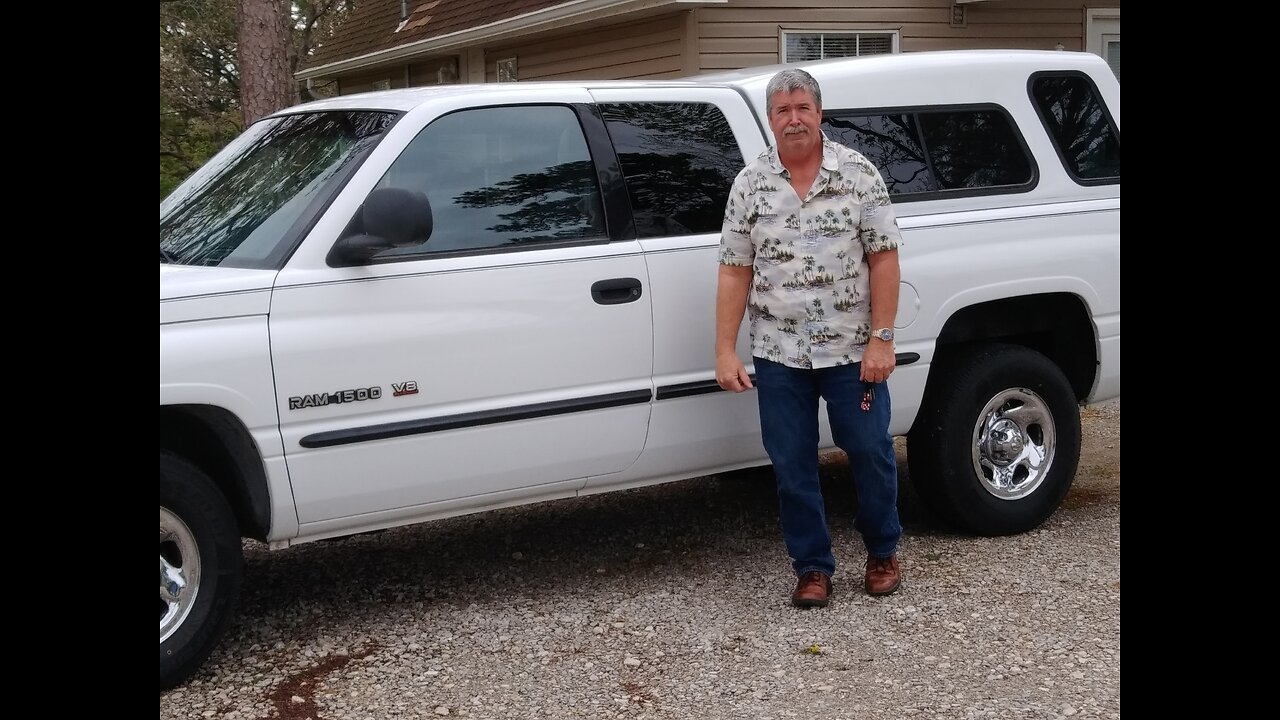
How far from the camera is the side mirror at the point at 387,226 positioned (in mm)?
4254

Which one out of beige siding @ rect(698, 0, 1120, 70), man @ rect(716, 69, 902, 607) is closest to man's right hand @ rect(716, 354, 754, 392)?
man @ rect(716, 69, 902, 607)

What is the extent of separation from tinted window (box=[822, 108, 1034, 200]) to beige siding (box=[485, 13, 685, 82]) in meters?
7.01

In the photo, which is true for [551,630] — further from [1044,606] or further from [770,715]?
[1044,606]

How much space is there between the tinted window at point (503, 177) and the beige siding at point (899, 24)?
769cm

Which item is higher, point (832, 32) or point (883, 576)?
point (832, 32)

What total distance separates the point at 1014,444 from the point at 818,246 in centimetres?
163

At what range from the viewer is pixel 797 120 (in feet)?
15.3

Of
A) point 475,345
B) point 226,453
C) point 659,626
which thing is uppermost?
point 475,345

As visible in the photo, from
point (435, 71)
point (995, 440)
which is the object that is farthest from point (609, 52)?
point (995, 440)

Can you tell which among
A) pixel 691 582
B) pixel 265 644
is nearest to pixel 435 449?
pixel 265 644

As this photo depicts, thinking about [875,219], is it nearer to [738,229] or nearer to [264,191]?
[738,229]

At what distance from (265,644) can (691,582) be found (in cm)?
164

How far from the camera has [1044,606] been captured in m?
4.95

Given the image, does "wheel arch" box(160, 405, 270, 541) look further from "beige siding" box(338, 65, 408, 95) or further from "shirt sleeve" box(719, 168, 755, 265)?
"beige siding" box(338, 65, 408, 95)
